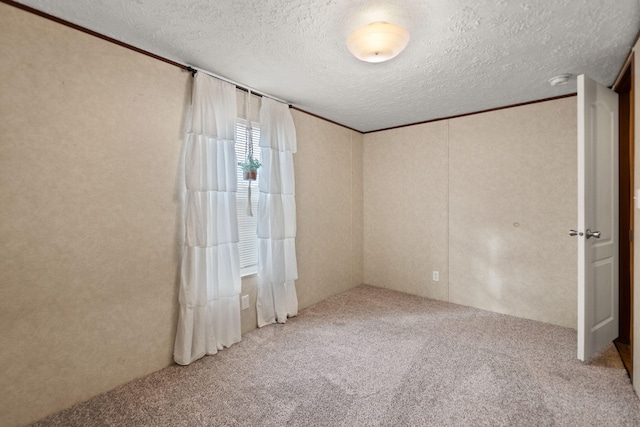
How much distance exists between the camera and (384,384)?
198 cm

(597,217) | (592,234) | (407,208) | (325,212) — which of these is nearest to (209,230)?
(325,212)

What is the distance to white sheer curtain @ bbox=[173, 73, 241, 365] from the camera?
2.22m

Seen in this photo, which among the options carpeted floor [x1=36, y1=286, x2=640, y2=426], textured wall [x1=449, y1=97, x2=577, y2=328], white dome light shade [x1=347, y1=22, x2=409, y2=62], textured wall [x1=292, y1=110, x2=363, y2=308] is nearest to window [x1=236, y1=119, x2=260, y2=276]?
textured wall [x1=292, y1=110, x2=363, y2=308]

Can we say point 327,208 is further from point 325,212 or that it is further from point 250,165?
point 250,165

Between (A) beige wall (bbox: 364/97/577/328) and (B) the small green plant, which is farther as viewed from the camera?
(A) beige wall (bbox: 364/97/577/328)

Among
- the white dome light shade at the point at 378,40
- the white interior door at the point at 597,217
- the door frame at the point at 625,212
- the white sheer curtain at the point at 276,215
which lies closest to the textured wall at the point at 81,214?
the white sheer curtain at the point at 276,215

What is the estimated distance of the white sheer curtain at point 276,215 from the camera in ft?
9.43

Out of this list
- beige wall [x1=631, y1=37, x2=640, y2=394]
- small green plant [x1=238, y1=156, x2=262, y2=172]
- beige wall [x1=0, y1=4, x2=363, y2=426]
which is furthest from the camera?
small green plant [x1=238, y1=156, x2=262, y2=172]

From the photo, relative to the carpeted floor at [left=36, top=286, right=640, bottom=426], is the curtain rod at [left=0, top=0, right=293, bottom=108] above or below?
above

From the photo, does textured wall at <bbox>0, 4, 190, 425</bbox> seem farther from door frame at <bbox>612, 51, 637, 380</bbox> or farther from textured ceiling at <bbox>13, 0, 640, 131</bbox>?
door frame at <bbox>612, 51, 637, 380</bbox>

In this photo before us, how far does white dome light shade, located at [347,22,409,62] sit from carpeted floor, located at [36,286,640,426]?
2175 mm

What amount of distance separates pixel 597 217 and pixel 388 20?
2162 millimetres

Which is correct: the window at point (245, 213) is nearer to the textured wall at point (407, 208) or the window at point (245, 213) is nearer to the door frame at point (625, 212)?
the textured wall at point (407, 208)

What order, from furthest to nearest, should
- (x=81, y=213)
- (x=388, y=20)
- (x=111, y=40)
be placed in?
(x=111, y=40)
(x=81, y=213)
(x=388, y=20)
